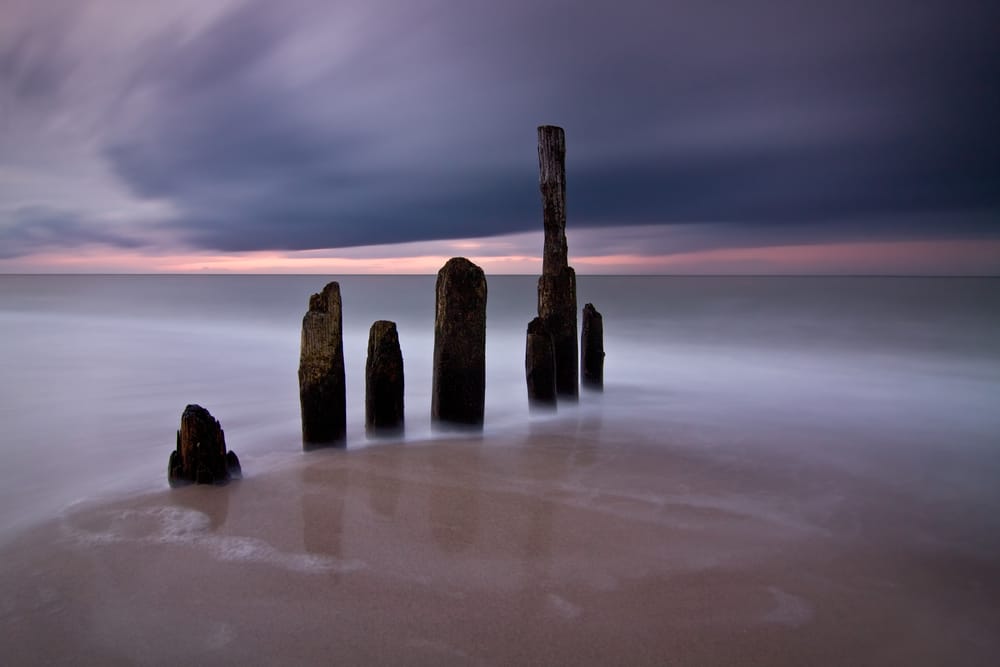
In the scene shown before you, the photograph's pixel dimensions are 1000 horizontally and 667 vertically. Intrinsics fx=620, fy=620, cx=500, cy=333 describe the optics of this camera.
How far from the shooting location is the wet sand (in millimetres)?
2553

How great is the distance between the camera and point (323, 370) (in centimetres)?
492

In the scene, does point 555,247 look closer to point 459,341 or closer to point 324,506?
point 459,341

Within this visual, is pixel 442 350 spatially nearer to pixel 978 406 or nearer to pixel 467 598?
pixel 467 598

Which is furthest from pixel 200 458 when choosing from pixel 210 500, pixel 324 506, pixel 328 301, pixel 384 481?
pixel 328 301

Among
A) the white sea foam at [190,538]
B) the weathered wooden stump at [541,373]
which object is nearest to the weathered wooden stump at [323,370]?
the white sea foam at [190,538]

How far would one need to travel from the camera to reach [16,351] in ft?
46.1

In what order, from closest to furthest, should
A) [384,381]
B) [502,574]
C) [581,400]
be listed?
1. [502,574]
2. [384,381]
3. [581,400]

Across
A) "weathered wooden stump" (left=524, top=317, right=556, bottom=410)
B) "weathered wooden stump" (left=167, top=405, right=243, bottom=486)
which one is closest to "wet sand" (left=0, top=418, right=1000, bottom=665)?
"weathered wooden stump" (left=167, top=405, right=243, bottom=486)

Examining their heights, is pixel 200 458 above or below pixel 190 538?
above

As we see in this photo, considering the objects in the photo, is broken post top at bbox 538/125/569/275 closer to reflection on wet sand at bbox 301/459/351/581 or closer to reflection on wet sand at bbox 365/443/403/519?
reflection on wet sand at bbox 365/443/403/519

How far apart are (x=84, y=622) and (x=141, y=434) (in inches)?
185

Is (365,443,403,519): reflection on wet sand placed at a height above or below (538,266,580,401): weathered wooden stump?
below

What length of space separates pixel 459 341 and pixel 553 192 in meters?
2.42

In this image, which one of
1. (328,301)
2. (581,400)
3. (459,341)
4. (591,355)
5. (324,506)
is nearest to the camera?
(324,506)
